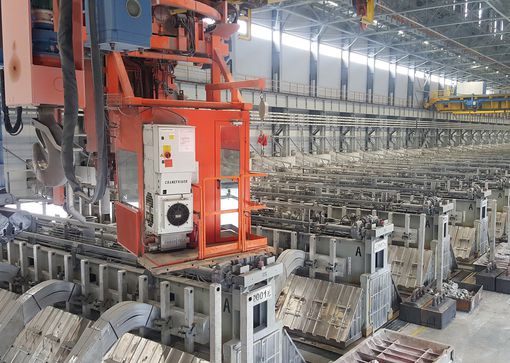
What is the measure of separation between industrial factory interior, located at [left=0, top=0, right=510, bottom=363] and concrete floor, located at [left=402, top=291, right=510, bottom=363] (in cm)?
4

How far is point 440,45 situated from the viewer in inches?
1236

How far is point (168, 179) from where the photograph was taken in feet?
13.2

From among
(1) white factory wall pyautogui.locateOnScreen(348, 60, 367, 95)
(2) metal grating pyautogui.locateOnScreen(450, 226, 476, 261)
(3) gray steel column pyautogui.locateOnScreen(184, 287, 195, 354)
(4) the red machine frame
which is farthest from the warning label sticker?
(1) white factory wall pyautogui.locateOnScreen(348, 60, 367, 95)

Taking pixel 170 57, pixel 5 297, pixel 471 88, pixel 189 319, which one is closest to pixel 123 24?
pixel 170 57

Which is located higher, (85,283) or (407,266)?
(85,283)

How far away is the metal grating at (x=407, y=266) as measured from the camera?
8977 millimetres

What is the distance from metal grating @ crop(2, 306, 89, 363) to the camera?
5.48m

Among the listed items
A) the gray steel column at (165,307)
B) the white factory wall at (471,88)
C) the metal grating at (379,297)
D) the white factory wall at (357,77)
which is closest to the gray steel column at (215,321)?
the gray steel column at (165,307)

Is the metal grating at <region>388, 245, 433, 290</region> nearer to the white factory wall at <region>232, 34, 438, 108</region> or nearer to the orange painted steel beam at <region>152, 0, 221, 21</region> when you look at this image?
the orange painted steel beam at <region>152, 0, 221, 21</region>

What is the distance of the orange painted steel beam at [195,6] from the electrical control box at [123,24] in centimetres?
140

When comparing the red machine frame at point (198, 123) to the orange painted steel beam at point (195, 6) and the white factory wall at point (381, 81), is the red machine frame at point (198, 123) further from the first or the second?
the white factory wall at point (381, 81)

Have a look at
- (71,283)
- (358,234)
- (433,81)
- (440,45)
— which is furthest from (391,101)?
(71,283)

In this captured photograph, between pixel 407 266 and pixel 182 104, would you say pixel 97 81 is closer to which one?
pixel 182 104

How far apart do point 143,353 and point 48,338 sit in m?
1.42
